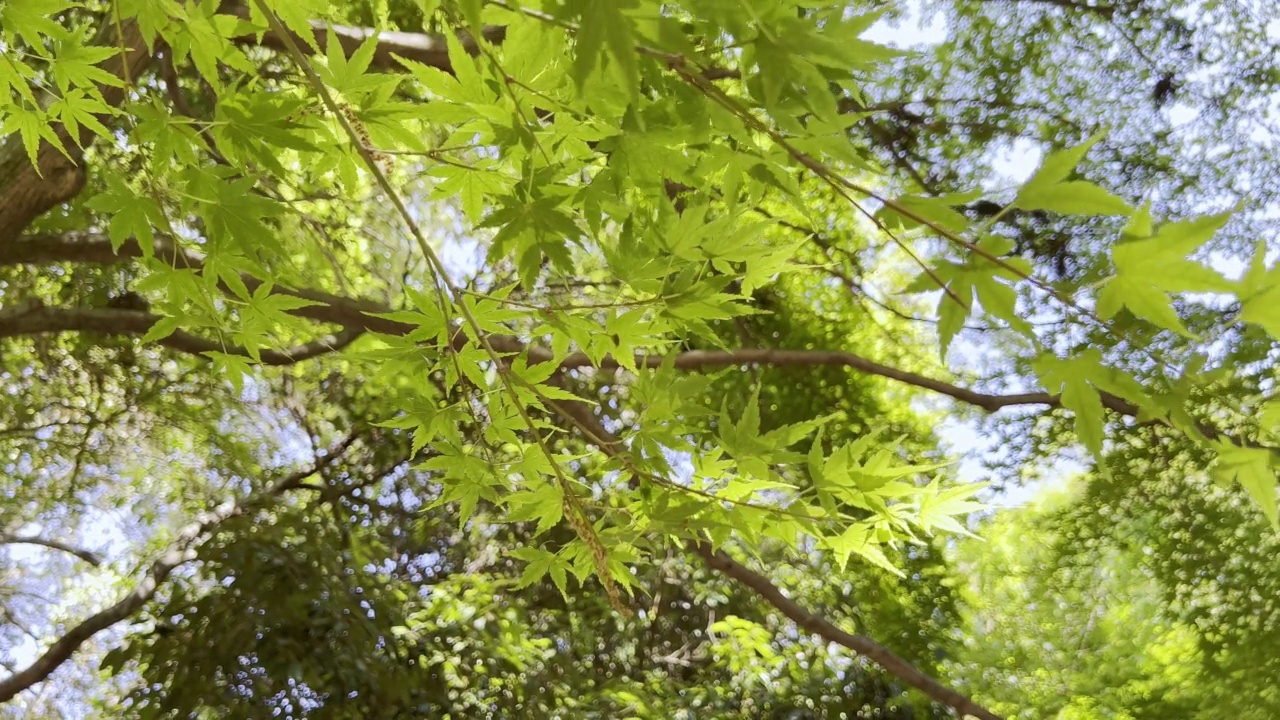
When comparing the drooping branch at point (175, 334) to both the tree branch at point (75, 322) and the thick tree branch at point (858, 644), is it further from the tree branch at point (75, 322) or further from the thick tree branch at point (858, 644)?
the thick tree branch at point (858, 644)

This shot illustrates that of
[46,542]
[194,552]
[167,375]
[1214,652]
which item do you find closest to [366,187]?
[167,375]

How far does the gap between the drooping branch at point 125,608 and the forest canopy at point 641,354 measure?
0.05ft

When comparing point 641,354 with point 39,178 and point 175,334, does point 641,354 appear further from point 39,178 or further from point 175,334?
point 39,178

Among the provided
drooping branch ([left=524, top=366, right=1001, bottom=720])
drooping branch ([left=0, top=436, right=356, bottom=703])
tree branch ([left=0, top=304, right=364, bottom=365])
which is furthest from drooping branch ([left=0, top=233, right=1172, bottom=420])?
drooping branch ([left=0, top=436, right=356, bottom=703])

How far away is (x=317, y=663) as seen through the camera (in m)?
1.73

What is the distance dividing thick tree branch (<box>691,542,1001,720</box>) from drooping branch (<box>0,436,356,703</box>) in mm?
1310

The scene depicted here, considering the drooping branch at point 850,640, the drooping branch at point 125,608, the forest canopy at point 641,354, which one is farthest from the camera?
the drooping branch at point 125,608

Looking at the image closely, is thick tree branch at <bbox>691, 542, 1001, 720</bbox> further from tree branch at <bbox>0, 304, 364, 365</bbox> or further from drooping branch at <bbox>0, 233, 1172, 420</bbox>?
tree branch at <bbox>0, 304, 364, 365</bbox>

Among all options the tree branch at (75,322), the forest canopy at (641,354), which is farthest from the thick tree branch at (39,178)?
the tree branch at (75,322)

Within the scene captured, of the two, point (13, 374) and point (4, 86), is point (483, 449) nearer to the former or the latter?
point (4, 86)

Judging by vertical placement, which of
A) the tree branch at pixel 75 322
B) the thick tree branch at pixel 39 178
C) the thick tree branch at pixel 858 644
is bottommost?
the thick tree branch at pixel 858 644

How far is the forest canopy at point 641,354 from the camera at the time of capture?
44 cm

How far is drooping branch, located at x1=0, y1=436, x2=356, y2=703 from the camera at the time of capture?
1.90 metres

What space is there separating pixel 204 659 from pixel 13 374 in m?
1.27
